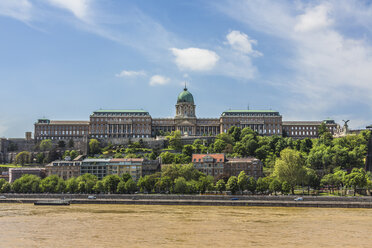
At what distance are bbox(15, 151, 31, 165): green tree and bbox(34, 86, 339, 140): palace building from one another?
25.6 m

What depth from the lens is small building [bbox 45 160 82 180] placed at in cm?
11431

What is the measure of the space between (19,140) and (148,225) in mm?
113823

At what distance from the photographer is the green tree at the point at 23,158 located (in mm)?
140375

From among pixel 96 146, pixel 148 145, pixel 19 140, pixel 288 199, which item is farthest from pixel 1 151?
pixel 288 199

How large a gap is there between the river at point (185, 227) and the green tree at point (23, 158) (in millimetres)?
69871

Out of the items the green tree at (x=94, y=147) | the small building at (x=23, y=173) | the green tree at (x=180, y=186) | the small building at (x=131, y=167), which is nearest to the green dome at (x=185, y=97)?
the green tree at (x=94, y=147)

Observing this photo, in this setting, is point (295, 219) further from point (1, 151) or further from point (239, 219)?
point (1, 151)

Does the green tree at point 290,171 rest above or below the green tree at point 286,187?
above

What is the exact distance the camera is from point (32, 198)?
292 ft

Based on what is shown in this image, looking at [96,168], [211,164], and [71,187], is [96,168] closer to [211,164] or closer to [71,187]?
[71,187]

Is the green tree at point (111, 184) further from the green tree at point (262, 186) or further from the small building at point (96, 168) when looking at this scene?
the green tree at point (262, 186)

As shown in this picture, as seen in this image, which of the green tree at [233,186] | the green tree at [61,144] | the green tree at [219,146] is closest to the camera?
the green tree at [233,186]

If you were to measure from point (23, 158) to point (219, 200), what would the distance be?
80674mm

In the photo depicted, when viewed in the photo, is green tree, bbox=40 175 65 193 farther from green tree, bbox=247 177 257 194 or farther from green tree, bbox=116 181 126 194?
green tree, bbox=247 177 257 194
